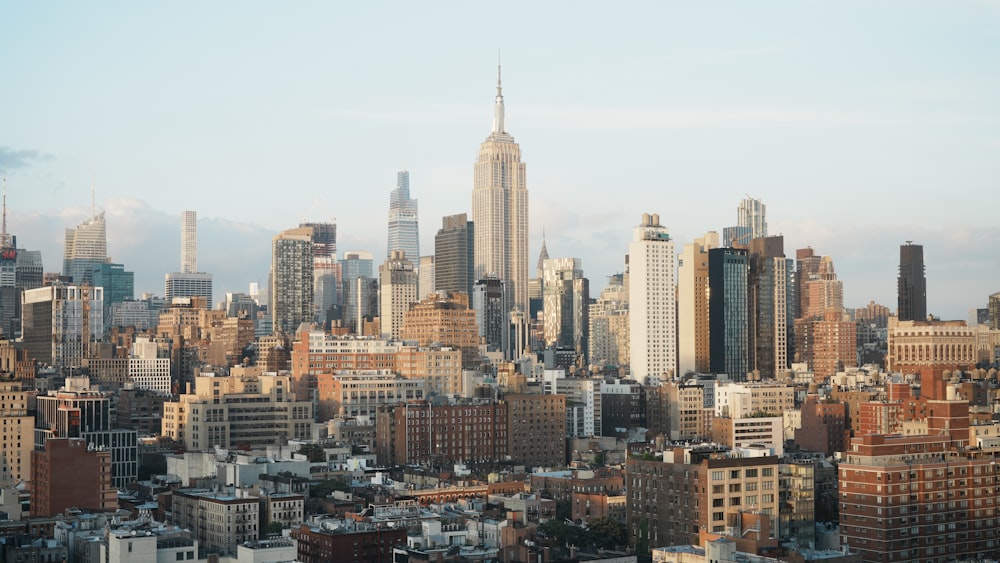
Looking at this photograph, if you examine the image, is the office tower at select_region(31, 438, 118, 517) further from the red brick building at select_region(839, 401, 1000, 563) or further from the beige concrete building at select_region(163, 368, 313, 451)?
the red brick building at select_region(839, 401, 1000, 563)

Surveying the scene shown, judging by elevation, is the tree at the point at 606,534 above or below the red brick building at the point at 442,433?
below

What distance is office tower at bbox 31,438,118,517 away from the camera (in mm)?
123000

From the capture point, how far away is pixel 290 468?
140 metres

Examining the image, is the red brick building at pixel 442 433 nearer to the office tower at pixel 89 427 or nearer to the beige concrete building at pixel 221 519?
the office tower at pixel 89 427

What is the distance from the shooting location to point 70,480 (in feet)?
406

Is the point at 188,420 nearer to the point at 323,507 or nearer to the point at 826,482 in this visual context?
the point at 323,507

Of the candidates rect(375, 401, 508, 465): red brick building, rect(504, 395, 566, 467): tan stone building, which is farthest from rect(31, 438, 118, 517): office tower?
rect(504, 395, 566, 467): tan stone building

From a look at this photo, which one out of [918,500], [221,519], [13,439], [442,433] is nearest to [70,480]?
[221,519]

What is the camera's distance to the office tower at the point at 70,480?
123 m

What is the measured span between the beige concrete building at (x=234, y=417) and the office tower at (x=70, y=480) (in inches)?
1978

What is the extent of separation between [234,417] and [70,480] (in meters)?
58.6

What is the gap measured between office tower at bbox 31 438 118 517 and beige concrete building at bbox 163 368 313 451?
50.2 m

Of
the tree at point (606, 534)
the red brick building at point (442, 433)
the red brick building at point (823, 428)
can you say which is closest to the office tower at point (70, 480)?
the tree at point (606, 534)

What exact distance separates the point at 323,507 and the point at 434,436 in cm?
4908
